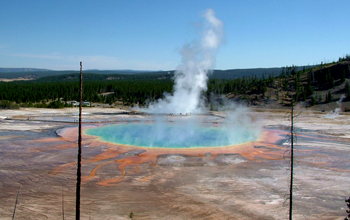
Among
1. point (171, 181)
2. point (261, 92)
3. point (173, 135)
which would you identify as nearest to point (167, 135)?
point (173, 135)

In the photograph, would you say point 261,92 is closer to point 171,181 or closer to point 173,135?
point 173,135

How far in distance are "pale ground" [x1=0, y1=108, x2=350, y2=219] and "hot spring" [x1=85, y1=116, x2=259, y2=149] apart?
2917mm

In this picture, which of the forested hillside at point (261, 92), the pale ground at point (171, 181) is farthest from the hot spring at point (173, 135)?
the forested hillside at point (261, 92)

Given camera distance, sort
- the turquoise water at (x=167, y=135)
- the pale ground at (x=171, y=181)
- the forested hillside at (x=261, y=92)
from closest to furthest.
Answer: the pale ground at (x=171, y=181), the turquoise water at (x=167, y=135), the forested hillside at (x=261, y=92)

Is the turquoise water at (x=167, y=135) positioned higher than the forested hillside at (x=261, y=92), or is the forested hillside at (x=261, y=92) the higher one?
the forested hillside at (x=261, y=92)

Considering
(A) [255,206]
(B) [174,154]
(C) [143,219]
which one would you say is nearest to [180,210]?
A: (C) [143,219]

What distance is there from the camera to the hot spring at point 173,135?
28.2m

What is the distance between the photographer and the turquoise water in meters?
28.1

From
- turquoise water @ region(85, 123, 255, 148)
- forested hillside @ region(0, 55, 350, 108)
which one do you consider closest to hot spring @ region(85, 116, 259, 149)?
turquoise water @ region(85, 123, 255, 148)

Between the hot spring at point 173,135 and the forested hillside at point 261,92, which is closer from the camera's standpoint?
the hot spring at point 173,135

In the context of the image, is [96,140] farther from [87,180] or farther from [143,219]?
[143,219]

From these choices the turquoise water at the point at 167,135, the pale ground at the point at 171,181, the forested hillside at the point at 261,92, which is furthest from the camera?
the forested hillside at the point at 261,92

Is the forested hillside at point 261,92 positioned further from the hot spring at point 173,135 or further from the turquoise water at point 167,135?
the turquoise water at point 167,135

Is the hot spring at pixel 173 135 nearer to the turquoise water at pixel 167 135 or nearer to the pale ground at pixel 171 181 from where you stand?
the turquoise water at pixel 167 135
